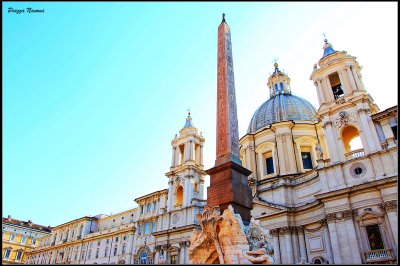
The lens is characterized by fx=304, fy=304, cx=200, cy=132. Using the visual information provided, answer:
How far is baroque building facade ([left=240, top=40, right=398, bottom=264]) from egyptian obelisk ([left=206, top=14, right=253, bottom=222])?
8262mm

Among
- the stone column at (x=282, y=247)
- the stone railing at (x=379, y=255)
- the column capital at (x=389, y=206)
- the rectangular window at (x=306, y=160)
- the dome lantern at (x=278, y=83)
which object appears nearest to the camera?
the stone railing at (x=379, y=255)

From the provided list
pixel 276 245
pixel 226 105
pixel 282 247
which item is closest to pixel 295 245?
pixel 282 247

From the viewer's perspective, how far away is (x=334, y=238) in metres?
21.5

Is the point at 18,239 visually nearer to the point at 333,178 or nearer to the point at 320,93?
the point at 333,178

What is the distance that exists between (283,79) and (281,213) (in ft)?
72.8

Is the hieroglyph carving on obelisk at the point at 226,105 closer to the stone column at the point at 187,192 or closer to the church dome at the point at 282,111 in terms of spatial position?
the stone column at the point at 187,192

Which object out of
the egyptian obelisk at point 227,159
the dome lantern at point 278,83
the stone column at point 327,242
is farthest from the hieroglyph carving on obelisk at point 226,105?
the dome lantern at point 278,83

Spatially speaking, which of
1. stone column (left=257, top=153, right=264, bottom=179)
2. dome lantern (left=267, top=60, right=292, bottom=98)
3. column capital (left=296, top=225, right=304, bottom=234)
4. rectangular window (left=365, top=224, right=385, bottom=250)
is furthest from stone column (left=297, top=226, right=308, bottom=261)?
dome lantern (left=267, top=60, right=292, bottom=98)

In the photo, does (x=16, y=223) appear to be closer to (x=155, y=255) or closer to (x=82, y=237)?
(x=82, y=237)

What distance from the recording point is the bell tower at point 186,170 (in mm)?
33531

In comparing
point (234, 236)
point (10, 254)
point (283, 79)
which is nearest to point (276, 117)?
point (283, 79)

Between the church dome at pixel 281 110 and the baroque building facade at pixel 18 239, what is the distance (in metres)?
43.8

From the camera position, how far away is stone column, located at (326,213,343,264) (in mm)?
20844

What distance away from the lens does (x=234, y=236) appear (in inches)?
390
